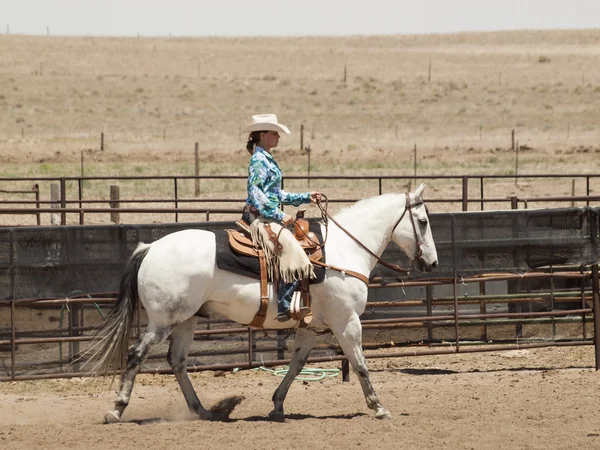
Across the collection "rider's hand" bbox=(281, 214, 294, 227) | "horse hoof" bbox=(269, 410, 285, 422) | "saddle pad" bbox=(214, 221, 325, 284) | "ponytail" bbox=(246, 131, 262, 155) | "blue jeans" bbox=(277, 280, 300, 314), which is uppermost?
"ponytail" bbox=(246, 131, 262, 155)

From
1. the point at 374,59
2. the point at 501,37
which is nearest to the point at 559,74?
the point at 374,59

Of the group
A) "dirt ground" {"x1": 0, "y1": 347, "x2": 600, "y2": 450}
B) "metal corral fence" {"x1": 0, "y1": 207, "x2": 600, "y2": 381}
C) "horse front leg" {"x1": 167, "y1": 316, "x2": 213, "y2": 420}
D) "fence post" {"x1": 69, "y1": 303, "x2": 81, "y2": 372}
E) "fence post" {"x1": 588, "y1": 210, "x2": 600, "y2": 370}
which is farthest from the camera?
"fence post" {"x1": 588, "y1": 210, "x2": 600, "y2": 370}

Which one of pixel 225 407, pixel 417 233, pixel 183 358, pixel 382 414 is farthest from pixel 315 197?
pixel 225 407

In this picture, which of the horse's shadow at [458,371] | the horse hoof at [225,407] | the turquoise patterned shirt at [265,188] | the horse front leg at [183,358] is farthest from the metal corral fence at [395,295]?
the turquoise patterned shirt at [265,188]

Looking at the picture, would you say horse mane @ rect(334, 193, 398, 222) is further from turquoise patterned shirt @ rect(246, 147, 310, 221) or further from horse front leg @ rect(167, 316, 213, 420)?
horse front leg @ rect(167, 316, 213, 420)

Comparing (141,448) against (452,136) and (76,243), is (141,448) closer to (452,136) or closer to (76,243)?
(76,243)

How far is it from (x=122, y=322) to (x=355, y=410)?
6.14ft

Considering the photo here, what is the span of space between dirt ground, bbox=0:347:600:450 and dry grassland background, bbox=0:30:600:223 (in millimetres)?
11413

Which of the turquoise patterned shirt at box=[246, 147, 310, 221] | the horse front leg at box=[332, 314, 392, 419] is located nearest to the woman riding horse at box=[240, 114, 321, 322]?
the turquoise patterned shirt at box=[246, 147, 310, 221]

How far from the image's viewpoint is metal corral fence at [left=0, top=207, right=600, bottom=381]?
9055 millimetres

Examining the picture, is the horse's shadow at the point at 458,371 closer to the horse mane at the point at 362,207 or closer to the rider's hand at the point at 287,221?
the horse mane at the point at 362,207

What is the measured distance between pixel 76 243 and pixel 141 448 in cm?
282

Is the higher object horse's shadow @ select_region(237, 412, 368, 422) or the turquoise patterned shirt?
the turquoise patterned shirt

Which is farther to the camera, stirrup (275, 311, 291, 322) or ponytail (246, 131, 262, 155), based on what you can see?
ponytail (246, 131, 262, 155)
